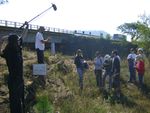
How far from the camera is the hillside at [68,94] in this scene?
1325 cm

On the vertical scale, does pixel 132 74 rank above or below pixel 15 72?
below

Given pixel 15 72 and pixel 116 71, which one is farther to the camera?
pixel 116 71

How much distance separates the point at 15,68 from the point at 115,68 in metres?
11.9

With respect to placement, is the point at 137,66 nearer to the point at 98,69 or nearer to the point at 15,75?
the point at 98,69

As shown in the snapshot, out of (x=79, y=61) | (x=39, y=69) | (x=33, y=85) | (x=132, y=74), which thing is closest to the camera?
(x=33, y=85)

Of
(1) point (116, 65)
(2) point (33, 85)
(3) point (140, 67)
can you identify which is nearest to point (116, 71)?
(1) point (116, 65)

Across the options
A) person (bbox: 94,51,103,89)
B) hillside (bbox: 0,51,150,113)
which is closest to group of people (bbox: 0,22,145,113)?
person (bbox: 94,51,103,89)

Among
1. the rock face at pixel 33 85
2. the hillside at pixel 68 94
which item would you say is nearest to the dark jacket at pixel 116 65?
the hillside at pixel 68 94

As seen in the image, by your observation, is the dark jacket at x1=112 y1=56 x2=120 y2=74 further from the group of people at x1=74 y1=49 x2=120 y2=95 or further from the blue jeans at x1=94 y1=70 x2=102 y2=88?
the blue jeans at x1=94 y1=70 x2=102 y2=88

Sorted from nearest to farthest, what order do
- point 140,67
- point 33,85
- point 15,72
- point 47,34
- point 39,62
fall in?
point 15,72
point 33,85
point 39,62
point 140,67
point 47,34

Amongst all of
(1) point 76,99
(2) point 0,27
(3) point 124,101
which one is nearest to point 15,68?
(1) point 76,99

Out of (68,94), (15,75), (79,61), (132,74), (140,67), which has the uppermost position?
(15,75)

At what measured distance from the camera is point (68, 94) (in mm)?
15625

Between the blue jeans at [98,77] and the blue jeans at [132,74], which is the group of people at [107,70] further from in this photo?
the blue jeans at [132,74]
